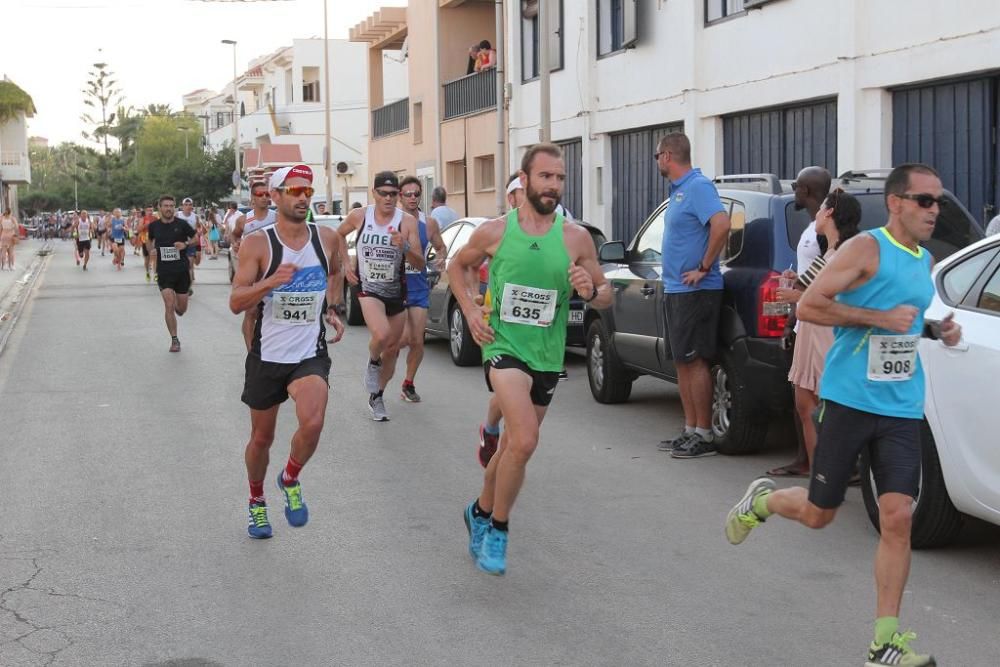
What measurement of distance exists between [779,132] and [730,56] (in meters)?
1.58

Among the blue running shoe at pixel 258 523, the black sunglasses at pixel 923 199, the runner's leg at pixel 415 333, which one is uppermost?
the black sunglasses at pixel 923 199

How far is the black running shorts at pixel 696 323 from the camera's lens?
347 inches

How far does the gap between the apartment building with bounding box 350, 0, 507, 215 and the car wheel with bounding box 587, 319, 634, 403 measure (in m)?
16.3

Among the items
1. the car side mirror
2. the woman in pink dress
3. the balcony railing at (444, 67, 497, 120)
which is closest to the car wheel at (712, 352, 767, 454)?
the woman in pink dress

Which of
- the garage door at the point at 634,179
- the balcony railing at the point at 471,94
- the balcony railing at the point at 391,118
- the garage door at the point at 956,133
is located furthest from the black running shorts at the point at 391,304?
the balcony railing at the point at 391,118

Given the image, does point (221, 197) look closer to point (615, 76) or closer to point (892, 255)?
point (615, 76)

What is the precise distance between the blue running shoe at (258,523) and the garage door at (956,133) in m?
9.58

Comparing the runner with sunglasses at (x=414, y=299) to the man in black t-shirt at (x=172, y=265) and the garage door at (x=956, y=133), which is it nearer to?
the man in black t-shirt at (x=172, y=265)

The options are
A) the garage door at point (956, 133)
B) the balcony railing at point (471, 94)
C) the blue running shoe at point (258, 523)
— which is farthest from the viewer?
the balcony railing at point (471, 94)

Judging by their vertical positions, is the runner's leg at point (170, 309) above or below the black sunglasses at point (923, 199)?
below

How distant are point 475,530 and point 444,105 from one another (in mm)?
27674

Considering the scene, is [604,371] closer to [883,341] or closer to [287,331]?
[287,331]

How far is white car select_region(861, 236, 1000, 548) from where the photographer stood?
227 inches

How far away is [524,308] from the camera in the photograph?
614cm
